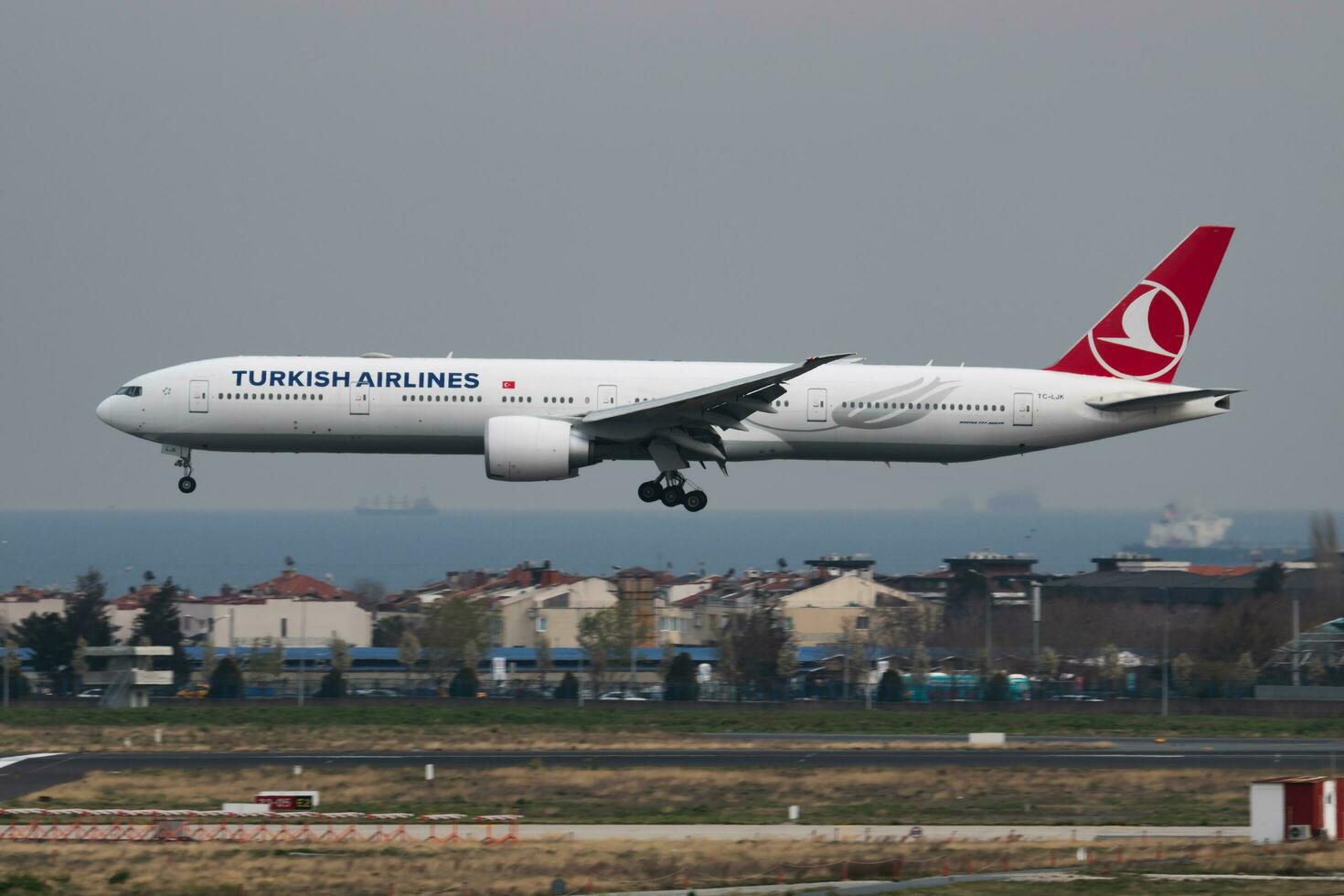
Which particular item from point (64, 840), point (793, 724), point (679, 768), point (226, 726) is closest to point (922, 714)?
point (793, 724)

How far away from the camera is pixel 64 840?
3002cm

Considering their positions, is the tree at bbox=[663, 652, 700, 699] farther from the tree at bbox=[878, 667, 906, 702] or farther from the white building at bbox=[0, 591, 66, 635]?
the white building at bbox=[0, 591, 66, 635]

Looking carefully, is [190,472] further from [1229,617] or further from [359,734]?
[1229,617]

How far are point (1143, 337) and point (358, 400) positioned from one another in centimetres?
2099

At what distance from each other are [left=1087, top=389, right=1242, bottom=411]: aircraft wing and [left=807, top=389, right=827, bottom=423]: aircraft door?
287 inches

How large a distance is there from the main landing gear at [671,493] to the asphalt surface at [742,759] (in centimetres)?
630

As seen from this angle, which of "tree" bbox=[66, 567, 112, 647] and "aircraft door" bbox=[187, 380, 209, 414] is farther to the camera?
"tree" bbox=[66, 567, 112, 647]

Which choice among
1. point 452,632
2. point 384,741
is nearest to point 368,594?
point 452,632

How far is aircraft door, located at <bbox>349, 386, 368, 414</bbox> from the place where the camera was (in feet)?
138

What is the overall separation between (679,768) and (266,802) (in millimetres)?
10526

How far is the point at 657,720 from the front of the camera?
53219 millimetres

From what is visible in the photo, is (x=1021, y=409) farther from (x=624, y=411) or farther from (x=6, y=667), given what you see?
(x=6, y=667)

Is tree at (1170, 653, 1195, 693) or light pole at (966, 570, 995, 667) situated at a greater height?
light pole at (966, 570, 995, 667)

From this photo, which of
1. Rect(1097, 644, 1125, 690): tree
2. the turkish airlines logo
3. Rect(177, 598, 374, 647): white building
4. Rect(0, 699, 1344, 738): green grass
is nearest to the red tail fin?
the turkish airlines logo
